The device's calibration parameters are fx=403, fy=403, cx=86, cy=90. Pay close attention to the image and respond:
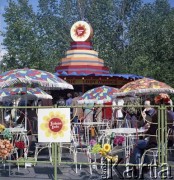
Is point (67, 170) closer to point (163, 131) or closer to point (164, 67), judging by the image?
point (163, 131)

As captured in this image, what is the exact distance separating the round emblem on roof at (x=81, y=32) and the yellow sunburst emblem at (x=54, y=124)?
20.7m

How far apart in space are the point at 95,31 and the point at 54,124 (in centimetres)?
3287

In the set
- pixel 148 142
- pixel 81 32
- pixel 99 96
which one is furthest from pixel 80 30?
pixel 148 142

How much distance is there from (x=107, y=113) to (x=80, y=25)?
42.6ft

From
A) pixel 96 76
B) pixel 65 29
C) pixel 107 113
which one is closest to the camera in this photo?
pixel 107 113

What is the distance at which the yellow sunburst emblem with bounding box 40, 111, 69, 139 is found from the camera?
6.91 meters

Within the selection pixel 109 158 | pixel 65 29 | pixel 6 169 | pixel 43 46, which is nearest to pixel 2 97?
pixel 6 169

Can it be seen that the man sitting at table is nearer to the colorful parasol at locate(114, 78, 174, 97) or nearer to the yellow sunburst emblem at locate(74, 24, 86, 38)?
the colorful parasol at locate(114, 78, 174, 97)

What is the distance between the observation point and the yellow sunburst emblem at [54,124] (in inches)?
272

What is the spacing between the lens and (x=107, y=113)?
16.2m

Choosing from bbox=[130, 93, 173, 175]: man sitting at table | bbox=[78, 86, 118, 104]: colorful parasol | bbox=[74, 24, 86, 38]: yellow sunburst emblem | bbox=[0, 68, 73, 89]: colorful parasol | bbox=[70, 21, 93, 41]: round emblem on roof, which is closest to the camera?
bbox=[130, 93, 173, 175]: man sitting at table

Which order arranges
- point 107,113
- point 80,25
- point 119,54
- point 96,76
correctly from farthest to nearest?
1. point 119,54
2. point 80,25
3. point 96,76
4. point 107,113

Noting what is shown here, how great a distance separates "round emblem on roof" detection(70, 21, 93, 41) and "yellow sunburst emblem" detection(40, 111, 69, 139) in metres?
20.7

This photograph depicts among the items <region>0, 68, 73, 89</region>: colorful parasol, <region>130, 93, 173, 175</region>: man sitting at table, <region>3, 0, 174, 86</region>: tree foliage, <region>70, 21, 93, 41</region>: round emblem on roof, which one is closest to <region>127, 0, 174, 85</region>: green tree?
<region>3, 0, 174, 86</region>: tree foliage
